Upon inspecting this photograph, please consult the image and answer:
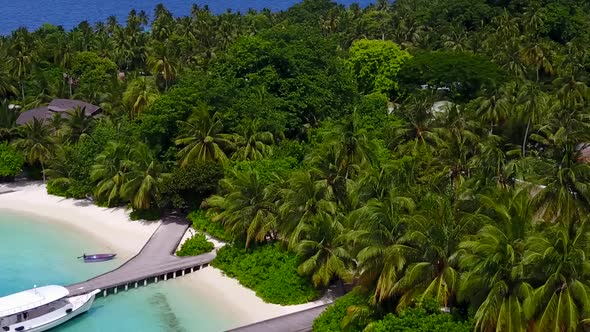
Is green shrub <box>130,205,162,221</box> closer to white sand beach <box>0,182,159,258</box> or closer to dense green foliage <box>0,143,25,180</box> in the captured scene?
white sand beach <box>0,182,159,258</box>

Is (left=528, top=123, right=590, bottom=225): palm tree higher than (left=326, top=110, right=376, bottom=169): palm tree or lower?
lower

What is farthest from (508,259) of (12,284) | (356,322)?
(12,284)

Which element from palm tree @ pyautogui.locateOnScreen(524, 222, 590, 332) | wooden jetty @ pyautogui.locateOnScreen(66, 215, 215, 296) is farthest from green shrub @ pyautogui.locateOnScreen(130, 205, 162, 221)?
palm tree @ pyautogui.locateOnScreen(524, 222, 590, 332)

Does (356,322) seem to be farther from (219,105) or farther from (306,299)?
(219,105)

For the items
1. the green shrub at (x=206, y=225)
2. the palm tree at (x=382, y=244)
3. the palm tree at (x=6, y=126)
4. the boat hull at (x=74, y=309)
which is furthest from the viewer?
the palm tree at (x=6, y=126)

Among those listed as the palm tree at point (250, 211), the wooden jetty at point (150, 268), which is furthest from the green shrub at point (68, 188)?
the palm tree at point (250, 211)

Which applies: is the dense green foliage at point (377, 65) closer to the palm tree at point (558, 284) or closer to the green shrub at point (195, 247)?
the green shrub at point (195, 247)
